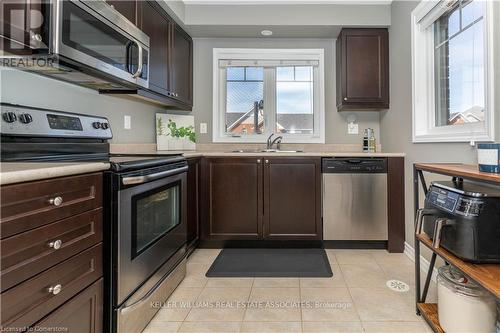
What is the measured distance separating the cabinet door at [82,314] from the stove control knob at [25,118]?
774 millimetres

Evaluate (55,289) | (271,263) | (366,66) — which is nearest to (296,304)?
(271,263)

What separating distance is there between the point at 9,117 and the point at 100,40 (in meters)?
0.61

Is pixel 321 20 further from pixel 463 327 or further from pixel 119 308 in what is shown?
pixel 119 308

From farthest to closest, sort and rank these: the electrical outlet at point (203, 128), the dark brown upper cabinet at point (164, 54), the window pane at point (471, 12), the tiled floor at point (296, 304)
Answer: the electrical outlet at point (203, 128) < the dark brown upper cabinet at point (164, 54) < the window pane at point (471, 12) < the tiled floor at point (296, 304)

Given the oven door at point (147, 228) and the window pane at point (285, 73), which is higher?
the window pane at point (285, 73)

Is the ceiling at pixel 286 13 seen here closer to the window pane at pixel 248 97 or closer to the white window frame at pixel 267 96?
the white window frame at pixel 267 96

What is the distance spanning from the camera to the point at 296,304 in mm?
1783

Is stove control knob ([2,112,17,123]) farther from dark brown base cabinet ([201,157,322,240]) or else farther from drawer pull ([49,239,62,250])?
dark brown base cabinet ([201,157,322,240])

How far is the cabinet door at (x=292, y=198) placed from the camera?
269 centimetres

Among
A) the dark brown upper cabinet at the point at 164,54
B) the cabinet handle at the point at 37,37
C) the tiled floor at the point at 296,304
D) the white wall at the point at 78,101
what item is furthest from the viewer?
the dark brown upper cabinet at the point at 164,54

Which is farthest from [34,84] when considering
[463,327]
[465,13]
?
[465,13]

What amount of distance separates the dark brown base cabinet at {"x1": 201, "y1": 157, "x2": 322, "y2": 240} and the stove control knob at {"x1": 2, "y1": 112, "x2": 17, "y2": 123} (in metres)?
1.62

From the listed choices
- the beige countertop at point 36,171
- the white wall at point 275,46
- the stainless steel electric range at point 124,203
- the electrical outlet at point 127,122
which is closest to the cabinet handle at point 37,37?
the stainless steel electric range at point 124,203

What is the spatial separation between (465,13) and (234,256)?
2.52 meters
